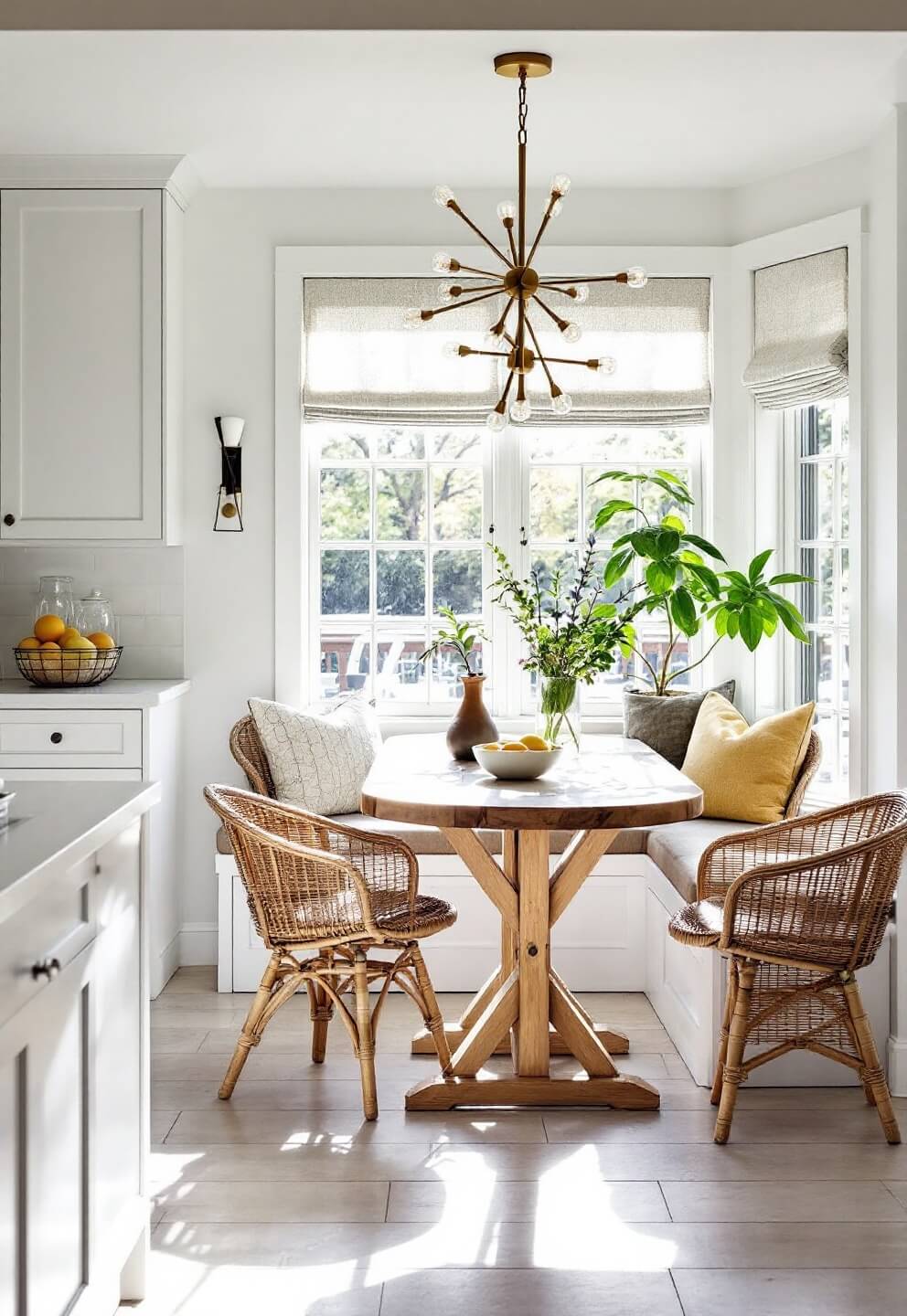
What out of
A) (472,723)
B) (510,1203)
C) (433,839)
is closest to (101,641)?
(433,839)

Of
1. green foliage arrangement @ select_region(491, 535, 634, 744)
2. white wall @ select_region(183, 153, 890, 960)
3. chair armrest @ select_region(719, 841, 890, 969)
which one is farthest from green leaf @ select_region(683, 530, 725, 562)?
chair armrest @ select_region(719, 841, 890, 969)

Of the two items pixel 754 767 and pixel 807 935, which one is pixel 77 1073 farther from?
pixel 754 767

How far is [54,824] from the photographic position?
6.62 ft

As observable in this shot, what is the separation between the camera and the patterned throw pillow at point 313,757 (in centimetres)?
423

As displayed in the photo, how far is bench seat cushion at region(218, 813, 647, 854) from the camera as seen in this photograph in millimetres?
4172

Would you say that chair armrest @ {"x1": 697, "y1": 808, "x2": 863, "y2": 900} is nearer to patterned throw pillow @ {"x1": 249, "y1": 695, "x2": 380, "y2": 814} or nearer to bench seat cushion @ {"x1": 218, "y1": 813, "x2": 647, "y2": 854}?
bench seat cushion @ {"x1": 218, "y1": 813, "x2": 647, "y2": 854}

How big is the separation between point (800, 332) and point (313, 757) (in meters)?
2.13

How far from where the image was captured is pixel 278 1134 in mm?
3137

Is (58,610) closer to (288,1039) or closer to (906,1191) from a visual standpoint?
(288,1039)

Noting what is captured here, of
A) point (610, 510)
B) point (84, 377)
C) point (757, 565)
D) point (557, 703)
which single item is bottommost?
point (557, 703)

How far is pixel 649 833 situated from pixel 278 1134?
162cm

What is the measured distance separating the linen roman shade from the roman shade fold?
234mm

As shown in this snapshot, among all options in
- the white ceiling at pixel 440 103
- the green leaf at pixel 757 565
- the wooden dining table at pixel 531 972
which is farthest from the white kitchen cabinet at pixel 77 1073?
the green leaf at pixel 757 565

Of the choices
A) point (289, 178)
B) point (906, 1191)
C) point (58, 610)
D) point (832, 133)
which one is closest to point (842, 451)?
point (832, 133)
